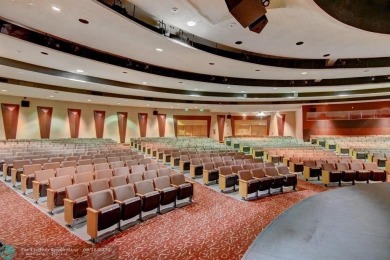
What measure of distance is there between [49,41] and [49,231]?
505cm

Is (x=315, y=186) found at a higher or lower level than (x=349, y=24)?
lower

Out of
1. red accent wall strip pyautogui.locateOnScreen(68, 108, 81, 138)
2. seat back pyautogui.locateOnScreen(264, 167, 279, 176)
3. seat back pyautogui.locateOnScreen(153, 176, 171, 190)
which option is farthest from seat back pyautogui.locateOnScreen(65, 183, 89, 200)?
red accent wall strip pyautogui.locateOnScreen(68, 108, 81, 138)

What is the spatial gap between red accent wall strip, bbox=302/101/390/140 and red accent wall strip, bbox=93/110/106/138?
54.1 ft

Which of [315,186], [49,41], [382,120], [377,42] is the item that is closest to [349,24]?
[377,42]

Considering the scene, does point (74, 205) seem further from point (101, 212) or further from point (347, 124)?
point (347, 124)

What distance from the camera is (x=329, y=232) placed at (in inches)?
99.3

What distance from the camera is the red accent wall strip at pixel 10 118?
1427 cm

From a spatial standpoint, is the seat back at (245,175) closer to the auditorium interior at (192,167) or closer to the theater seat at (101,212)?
the auditorium interior at (192,167)

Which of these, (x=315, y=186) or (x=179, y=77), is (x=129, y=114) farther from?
(x=315, y=186)

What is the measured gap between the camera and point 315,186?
23.1 ft

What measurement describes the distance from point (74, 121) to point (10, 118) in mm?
3872

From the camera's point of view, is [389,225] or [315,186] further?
[315,186]

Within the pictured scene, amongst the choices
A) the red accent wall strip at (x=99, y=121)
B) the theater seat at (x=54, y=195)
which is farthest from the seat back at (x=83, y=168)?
the red accent wall strip at (x=99, y=121)

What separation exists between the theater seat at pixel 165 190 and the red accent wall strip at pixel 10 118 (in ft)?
46.4
